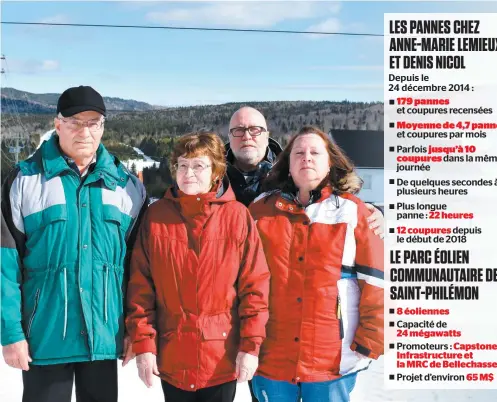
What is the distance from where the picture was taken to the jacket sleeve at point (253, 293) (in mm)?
1967

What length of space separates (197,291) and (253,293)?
189mm

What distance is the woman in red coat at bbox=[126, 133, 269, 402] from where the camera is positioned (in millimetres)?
1963

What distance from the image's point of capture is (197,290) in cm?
196

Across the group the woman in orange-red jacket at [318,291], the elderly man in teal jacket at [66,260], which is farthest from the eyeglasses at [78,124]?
the woman in orange-red jacket at [318,291]

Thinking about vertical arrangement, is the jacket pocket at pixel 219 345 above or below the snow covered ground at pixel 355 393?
above

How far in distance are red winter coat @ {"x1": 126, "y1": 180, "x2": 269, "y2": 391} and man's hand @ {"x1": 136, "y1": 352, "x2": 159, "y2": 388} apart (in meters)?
0.03

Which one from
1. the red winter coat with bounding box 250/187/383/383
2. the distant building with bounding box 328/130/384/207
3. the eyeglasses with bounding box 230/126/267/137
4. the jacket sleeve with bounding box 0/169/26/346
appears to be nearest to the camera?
the jacket sleeve with bounding box 0/169/26/346

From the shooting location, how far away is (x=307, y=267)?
2021 millimetres

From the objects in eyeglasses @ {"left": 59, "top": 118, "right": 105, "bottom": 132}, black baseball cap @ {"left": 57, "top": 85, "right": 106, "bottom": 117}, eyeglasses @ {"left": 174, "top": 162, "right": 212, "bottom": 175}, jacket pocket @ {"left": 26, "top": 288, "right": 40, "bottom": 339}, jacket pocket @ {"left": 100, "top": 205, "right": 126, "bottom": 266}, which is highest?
black baseball cap @ {"left": 57, "top": 85, "right": 106, "bottom": 117}

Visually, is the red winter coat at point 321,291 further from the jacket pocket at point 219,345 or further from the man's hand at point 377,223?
the jacket pocket at point 219,345

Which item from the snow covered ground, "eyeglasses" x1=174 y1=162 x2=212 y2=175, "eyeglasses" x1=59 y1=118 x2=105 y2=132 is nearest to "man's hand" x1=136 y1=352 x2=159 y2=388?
"eyeglasses" x1=174 y1=162 x2=212 y2=175

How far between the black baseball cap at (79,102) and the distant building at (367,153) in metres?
31.1

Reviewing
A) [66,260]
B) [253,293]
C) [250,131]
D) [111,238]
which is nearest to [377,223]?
[253,293]

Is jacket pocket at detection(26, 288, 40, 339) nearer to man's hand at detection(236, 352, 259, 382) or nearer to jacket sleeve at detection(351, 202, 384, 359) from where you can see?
man's hand at detection(236, 352, 259, 382)
